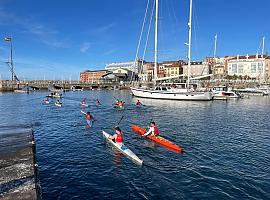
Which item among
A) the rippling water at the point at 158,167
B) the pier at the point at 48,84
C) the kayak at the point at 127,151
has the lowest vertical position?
the rippling water at the point at 158,167

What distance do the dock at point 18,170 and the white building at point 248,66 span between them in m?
185

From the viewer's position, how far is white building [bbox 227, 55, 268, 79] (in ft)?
594

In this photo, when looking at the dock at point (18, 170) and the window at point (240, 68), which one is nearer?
the dock at point (18, 170)

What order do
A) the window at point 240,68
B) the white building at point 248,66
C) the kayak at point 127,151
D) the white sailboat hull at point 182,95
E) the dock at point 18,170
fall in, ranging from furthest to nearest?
the window at point 240,68 < the white building at point 248,66 < the white sailboat hull at point 182,95 < the kayak at point 127,151 < the dock at point 18,170

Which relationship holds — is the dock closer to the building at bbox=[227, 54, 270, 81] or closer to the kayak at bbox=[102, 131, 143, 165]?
the kayak at bbox=[102, 131, 143, 165]

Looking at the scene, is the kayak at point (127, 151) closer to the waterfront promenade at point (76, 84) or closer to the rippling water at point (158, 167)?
the rippling water at point (158, 167)

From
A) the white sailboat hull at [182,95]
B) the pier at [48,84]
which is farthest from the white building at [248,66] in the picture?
the white sailboat hull at [182,95]

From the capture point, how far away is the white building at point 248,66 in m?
181

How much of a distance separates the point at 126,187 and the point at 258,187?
25.7 feet

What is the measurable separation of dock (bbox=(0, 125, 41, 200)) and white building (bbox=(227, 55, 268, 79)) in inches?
7266

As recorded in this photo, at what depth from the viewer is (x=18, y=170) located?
49.7ft

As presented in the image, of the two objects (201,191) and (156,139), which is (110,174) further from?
(156,139)

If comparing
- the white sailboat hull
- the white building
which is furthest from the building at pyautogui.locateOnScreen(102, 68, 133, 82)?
the white sailboat hull

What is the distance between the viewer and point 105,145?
941 inches
